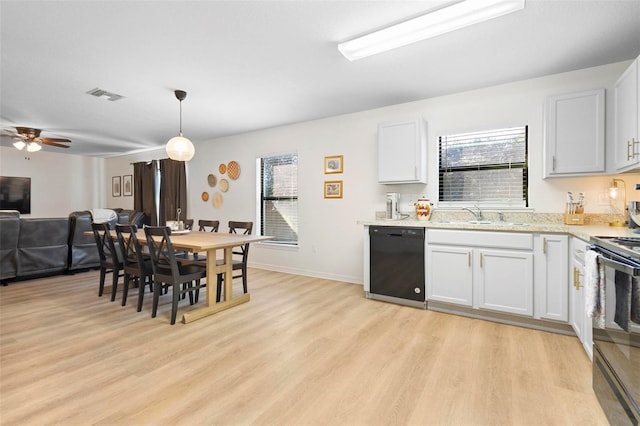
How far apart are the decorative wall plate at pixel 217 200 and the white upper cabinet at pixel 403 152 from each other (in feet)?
11.1

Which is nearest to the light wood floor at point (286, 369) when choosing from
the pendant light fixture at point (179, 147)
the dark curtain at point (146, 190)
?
the pendant light fixture at point (179, 147)

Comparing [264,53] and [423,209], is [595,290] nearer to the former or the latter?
[423,209]

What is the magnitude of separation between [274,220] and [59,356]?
3503 mm

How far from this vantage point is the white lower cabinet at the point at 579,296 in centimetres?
216

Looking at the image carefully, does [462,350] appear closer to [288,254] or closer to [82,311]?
[288,254]

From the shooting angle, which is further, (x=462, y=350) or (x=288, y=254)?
(x=288, y=254)

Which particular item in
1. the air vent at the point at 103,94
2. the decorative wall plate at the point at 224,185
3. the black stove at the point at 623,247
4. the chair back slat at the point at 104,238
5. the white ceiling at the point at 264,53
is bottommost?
the chair back slat at the point at 104,238

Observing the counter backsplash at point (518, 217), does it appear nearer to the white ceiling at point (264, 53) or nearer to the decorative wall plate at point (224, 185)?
the white ceiling at point (264, 53)

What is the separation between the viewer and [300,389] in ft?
6.06

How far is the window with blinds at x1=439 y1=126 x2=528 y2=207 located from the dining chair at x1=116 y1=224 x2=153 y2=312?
344cm

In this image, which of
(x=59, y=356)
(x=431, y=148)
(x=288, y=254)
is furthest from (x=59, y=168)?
(x=431, y=148)

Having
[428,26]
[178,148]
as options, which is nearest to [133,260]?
[178,148]

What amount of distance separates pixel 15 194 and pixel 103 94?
535 centimetres

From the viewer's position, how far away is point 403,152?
144 inches
